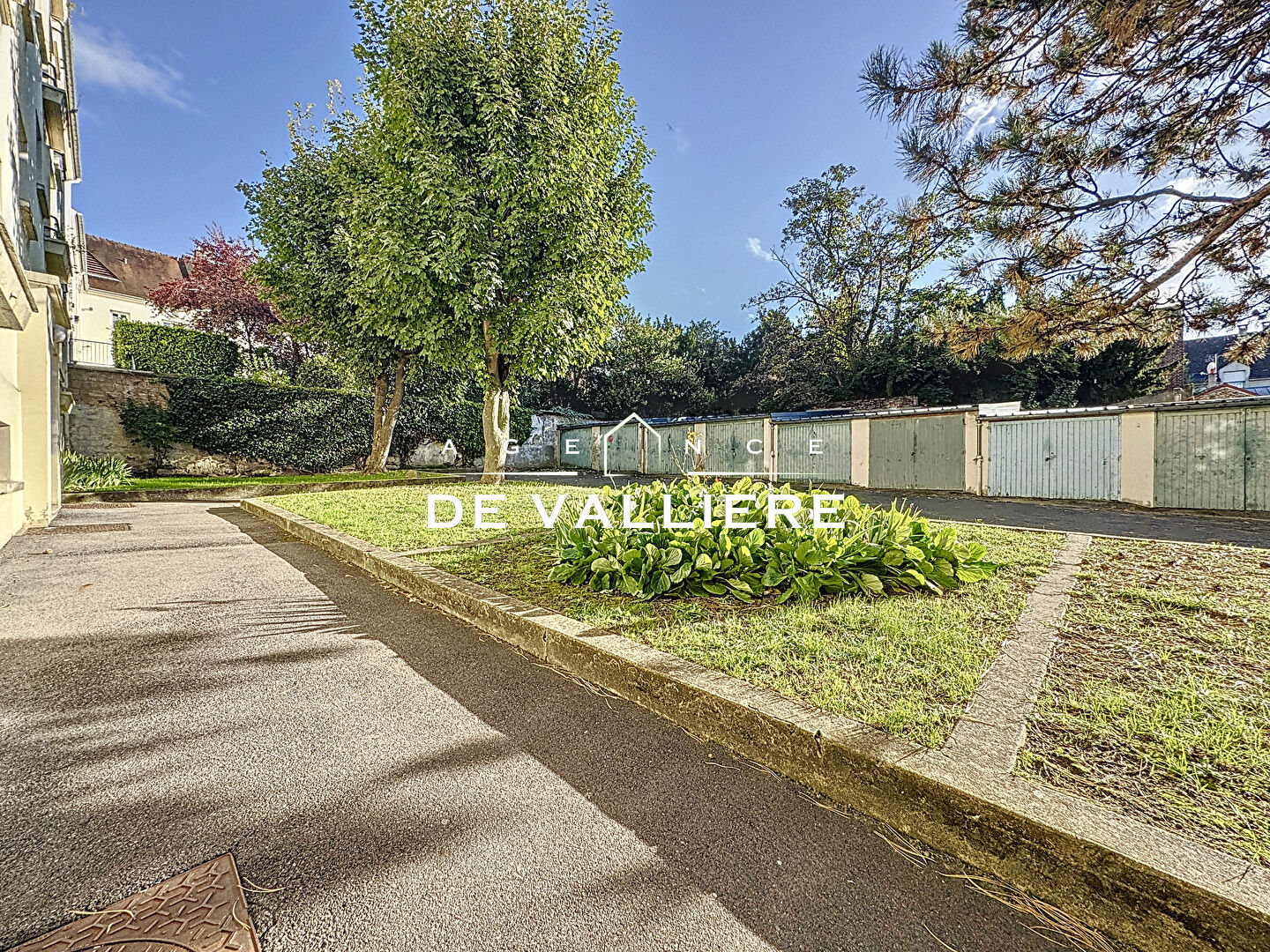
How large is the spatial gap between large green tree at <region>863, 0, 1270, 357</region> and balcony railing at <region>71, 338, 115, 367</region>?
23.1 meters

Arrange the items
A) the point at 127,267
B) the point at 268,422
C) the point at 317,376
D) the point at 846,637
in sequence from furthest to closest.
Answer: the point at 127,267, the point at 317,376, the point at 268,422, the point at 846,637

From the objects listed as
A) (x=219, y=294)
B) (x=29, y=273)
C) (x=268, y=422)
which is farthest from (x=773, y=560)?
(x=219, y=294)

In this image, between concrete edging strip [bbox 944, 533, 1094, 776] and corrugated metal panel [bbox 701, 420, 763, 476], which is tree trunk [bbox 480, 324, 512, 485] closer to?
corrugated metal panel [bbox 701, 420, 763, 476]

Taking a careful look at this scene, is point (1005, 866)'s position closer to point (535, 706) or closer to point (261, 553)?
point (535, 706)

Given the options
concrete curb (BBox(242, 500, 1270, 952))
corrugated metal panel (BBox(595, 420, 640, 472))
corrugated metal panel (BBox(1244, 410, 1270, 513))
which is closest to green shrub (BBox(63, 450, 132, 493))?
concrete curb (BBox(242, 500, 1270, 952))

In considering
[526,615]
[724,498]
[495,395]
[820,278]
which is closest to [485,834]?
[526,615]

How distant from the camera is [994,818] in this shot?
157cm

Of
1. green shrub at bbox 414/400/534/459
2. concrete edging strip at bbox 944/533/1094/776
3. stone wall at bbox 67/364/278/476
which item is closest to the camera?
concrete edging strip at bbox 944/533/1094/776

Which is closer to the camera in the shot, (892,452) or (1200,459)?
(1200,459)

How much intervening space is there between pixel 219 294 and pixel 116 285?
8.99m

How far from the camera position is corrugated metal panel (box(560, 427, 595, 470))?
72.8ft

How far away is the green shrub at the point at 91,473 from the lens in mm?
10312

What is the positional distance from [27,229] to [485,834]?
12120 millimetres

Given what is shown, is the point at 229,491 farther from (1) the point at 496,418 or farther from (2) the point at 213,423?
(1) the point at 496,418
